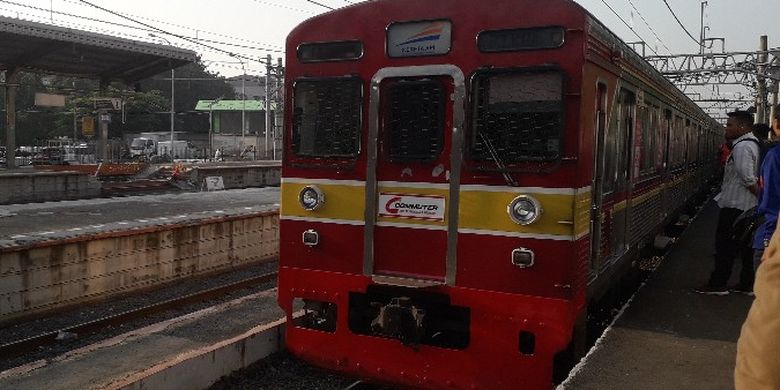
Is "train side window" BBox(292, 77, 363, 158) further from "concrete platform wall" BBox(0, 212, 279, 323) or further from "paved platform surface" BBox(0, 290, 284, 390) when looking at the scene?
"concrete platform wall" BBox(0, 212, 279, 323)

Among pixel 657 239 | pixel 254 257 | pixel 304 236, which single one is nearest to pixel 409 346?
pixel 304 236

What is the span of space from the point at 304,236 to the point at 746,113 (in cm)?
555

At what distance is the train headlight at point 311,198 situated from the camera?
18.2 ft

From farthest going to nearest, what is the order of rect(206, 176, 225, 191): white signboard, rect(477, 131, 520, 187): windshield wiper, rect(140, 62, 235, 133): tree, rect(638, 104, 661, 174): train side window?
rect(140, 62, 235, 133): tree → rect(206, 176, 225, 191): white signboard → rect(638, 104, 661, 174): train side window → rect(477, 131, 520, 187): windshield wiper

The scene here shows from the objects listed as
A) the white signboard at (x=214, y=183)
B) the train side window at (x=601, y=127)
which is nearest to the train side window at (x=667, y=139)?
the train side window at (x=601, y=127)

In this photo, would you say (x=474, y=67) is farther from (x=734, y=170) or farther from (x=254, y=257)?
(x=254, y=257)

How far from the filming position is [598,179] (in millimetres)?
5418

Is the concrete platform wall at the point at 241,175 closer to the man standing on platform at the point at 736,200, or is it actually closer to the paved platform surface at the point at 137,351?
the paved platform surface at the point at 137,351

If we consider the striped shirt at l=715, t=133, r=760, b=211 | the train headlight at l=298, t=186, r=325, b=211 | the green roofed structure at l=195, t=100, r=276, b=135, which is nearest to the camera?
the train headlight at l=298, t=186, r=325, b=211

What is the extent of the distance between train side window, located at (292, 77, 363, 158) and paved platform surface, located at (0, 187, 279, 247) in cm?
706

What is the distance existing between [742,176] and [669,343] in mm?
2453

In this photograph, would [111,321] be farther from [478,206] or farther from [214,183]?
[214,183]

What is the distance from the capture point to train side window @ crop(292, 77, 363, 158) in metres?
5.45

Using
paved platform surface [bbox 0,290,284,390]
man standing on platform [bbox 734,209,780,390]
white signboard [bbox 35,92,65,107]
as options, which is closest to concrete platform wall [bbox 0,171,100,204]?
white signboard [bbox 35,92,65,107]
